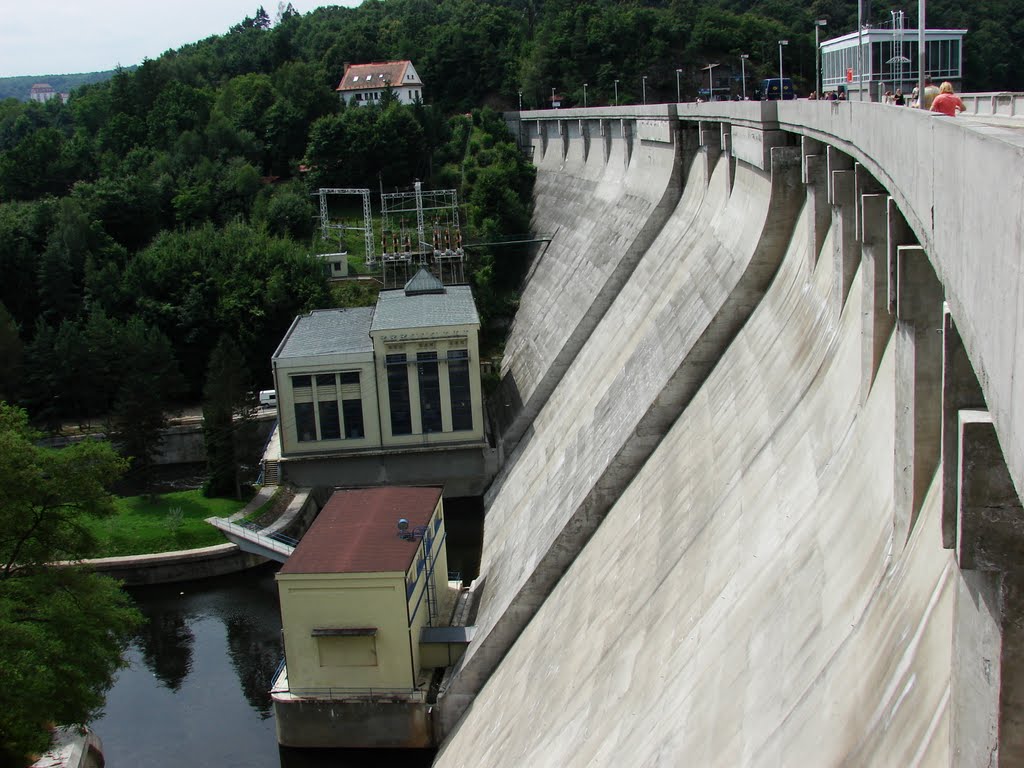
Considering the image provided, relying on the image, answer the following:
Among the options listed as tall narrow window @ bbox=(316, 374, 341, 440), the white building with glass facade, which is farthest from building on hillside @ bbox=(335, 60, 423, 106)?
the white building with glass facade

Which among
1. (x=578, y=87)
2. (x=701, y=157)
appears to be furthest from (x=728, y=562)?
(x=578, y=87)

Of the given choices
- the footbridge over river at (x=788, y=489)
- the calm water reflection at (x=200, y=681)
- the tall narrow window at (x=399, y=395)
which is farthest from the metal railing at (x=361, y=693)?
the tall narrow window at (x=399, y=395)

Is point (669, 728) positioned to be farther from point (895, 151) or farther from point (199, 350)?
point (199, 350)

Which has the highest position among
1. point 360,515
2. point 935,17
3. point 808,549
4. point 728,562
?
point 935,17

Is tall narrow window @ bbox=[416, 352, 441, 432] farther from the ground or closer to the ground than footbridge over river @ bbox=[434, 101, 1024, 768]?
closer to the ground

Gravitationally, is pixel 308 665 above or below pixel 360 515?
below

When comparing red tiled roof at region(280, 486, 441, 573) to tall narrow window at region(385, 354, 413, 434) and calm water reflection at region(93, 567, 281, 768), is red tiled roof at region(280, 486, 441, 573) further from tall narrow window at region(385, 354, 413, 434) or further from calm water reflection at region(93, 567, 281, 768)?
tall narrow window at region(385, 354, 413, 434)
